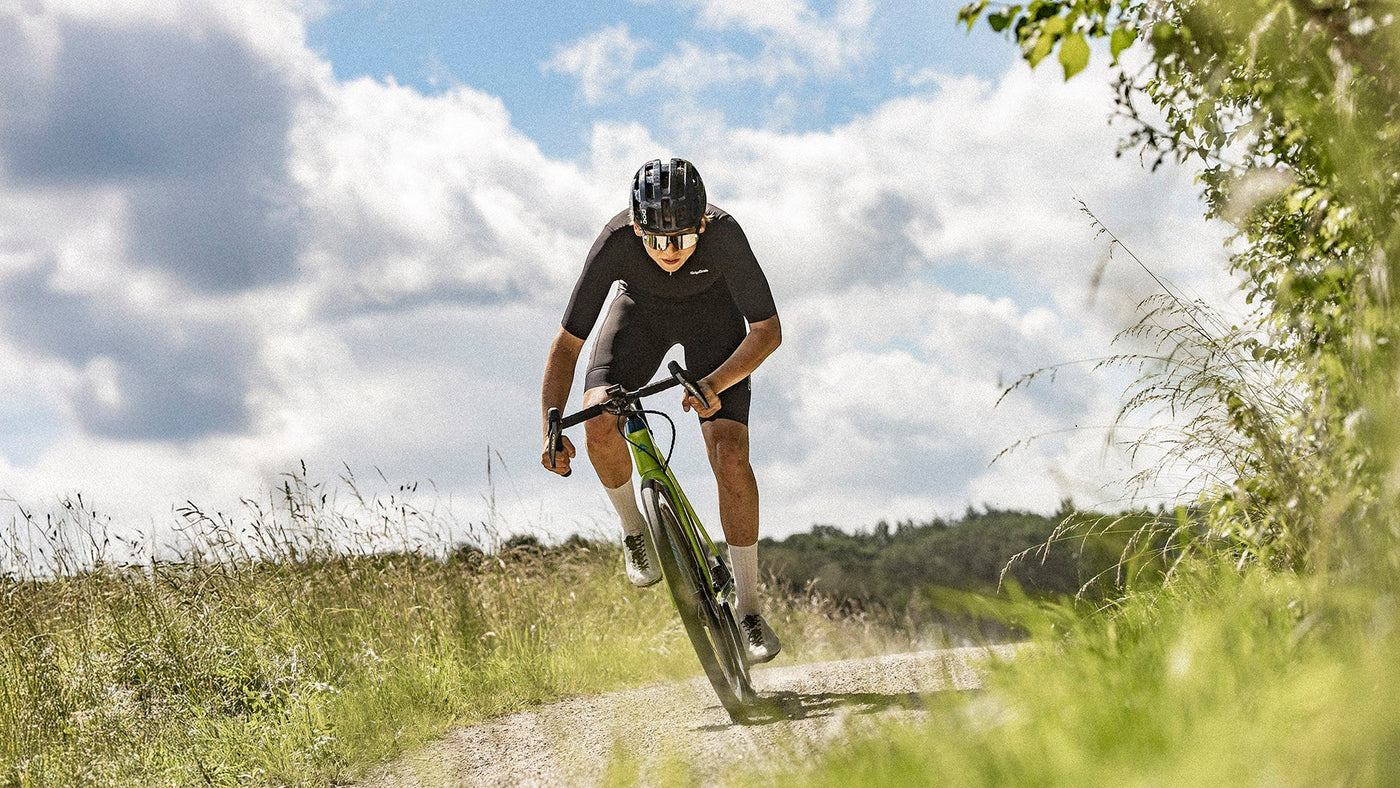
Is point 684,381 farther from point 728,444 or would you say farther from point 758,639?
point 758,639

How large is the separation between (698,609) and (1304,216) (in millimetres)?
2884

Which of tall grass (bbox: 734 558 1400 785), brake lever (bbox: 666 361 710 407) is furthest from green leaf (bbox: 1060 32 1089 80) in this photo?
brake lever (bbox: 666 361 710 407)

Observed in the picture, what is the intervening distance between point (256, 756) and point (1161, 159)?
198 inches

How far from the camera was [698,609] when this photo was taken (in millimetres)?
4781

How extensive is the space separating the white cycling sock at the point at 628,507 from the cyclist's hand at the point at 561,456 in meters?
0.48

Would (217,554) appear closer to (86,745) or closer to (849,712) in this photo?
(86,745)

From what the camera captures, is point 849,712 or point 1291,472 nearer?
point 849,712

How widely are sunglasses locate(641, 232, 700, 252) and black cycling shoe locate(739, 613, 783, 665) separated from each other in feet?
6.38

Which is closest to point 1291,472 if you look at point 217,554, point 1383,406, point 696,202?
point 1383,406

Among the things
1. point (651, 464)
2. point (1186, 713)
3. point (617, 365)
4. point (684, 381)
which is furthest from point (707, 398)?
point (1186, 713)

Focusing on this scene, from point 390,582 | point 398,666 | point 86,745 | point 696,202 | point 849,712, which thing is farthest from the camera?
point 390,582

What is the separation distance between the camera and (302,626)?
6.42 meters

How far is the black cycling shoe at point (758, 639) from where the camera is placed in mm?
5351

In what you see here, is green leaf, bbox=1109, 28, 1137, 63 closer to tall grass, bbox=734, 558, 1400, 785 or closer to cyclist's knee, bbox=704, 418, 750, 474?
tall grass, bbox=734, 558, 1400, 785
